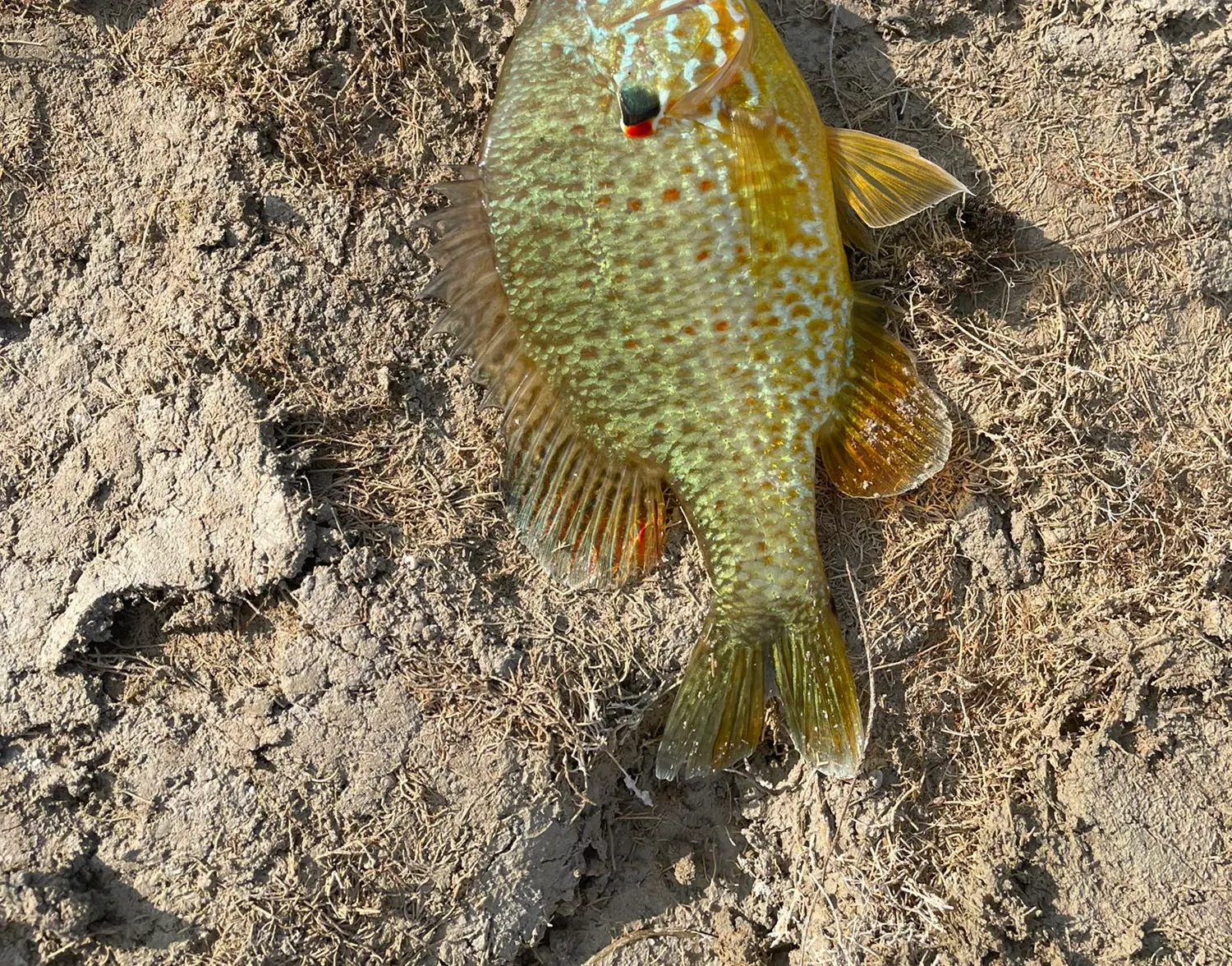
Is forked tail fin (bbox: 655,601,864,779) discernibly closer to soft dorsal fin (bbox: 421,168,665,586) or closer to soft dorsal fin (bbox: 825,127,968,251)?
soft dorsal fin (bbox: 421,168,665,586)

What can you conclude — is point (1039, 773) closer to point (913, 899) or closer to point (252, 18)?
point (913, 899)

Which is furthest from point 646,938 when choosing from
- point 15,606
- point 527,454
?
point 15,606

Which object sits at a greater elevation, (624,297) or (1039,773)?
(624,297)

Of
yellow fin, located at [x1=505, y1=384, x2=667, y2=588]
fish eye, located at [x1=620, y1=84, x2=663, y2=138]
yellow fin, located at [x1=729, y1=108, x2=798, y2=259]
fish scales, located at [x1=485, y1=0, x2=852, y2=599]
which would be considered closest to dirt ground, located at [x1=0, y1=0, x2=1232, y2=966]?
yellow fin, located at [x1=505, y1=384, x2=667, y2=588]

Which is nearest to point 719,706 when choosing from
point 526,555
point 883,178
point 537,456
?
point 526,555

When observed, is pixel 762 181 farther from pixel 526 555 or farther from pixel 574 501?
pixel 526 555

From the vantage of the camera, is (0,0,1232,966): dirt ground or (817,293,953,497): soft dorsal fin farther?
(817,293,953,497): soft dorsal fin
